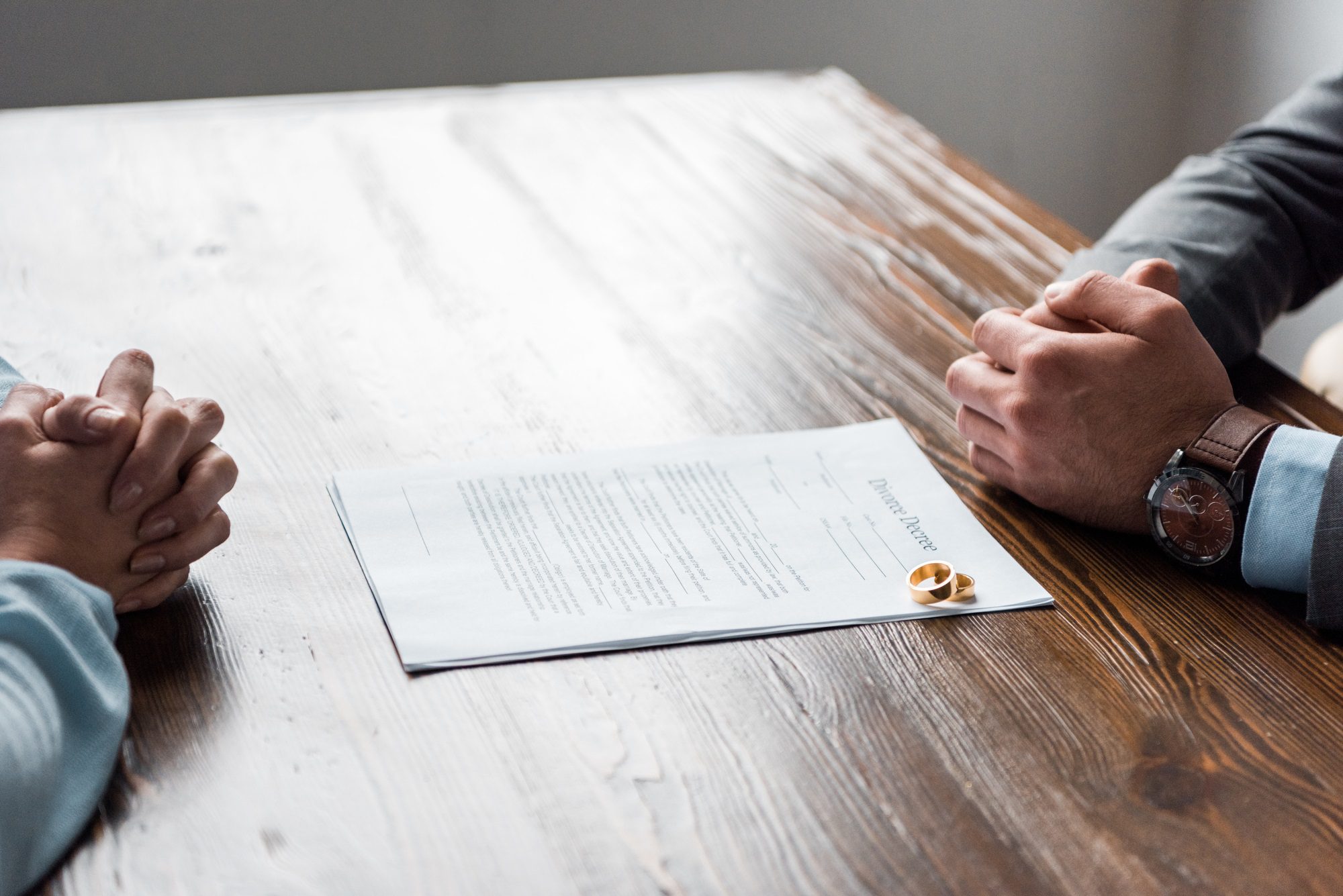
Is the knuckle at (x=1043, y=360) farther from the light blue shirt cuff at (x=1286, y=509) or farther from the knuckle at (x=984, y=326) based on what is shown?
the light blue shirt cuff at (x=1286, y=509)

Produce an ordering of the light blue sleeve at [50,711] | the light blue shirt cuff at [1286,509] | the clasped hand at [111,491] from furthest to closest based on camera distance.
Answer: the light blue shirt cuff at [1286,509] < the clasped hand at [111,491] < the light blue sleeve at [50,711]

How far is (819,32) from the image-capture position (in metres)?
3.15

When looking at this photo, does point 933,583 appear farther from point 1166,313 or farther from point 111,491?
point 111,491

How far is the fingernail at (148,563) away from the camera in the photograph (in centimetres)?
71

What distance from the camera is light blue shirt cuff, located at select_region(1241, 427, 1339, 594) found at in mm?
797

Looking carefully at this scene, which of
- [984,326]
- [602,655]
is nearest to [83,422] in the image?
[602,655]

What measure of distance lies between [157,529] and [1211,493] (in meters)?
0.65

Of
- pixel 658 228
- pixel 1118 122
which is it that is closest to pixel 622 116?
pixel 658 228

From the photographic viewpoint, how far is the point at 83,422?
0.71 metres

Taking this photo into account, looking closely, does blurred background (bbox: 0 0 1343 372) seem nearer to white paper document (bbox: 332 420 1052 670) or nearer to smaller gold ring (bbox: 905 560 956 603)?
white paper document (bbox: 332 420 1052 670)

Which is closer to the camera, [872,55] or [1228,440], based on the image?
[1228,440]

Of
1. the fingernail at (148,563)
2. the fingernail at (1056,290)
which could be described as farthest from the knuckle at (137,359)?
the fingernail at (1056,290)

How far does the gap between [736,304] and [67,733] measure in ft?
2.30

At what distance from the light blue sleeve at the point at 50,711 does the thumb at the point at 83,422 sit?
90 millimetres
